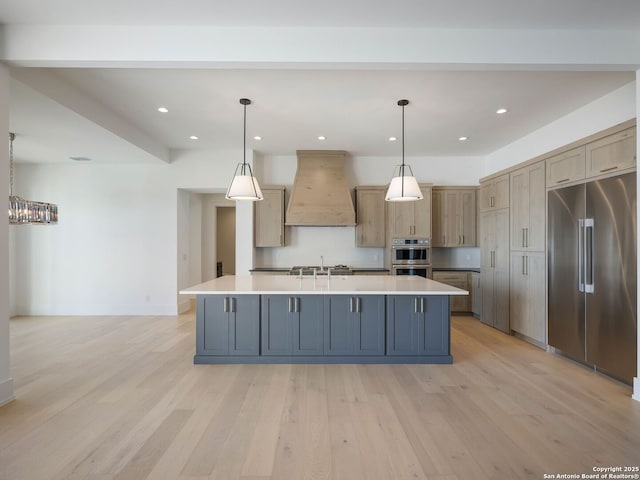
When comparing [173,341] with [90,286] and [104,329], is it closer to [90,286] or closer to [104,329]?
[104,329]

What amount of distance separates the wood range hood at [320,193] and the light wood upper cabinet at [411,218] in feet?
2.55

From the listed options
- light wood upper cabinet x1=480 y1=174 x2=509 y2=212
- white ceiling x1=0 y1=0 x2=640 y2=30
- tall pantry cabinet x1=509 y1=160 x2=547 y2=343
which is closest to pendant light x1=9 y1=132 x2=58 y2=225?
white ceiling x1=0 y1=0 x2=640 y2=30

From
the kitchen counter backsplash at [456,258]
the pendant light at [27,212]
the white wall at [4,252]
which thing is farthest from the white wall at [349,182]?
the white wall at [4,252]

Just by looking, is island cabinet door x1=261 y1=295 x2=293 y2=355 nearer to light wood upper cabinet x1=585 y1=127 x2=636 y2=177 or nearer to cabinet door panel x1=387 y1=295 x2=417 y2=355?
cabinet door panel x1=387 y1=295 x2=417 y2=355

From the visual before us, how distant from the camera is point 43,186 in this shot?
5832 mm

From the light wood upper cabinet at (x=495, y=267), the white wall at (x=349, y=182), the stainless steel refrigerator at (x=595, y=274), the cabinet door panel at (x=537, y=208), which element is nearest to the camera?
the stainless steel refrigerator at (x=595, y=274)

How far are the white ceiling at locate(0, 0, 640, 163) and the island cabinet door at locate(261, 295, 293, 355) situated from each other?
2248mm

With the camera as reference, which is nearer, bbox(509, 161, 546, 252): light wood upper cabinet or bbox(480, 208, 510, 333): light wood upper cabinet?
bbox(509, 161, 546, 252): light wood upper cabinet

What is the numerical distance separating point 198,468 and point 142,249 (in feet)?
16.0

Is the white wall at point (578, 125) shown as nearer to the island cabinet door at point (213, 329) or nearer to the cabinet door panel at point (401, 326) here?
the cabinet door panel at point (401, 326)

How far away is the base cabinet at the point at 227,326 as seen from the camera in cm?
352

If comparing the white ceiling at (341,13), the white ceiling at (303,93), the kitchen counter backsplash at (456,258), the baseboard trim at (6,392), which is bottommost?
the baseboard trim at (6,392)

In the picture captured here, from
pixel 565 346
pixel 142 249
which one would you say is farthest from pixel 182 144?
pixel 565 346

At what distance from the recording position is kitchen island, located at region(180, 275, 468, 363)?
352 cm
